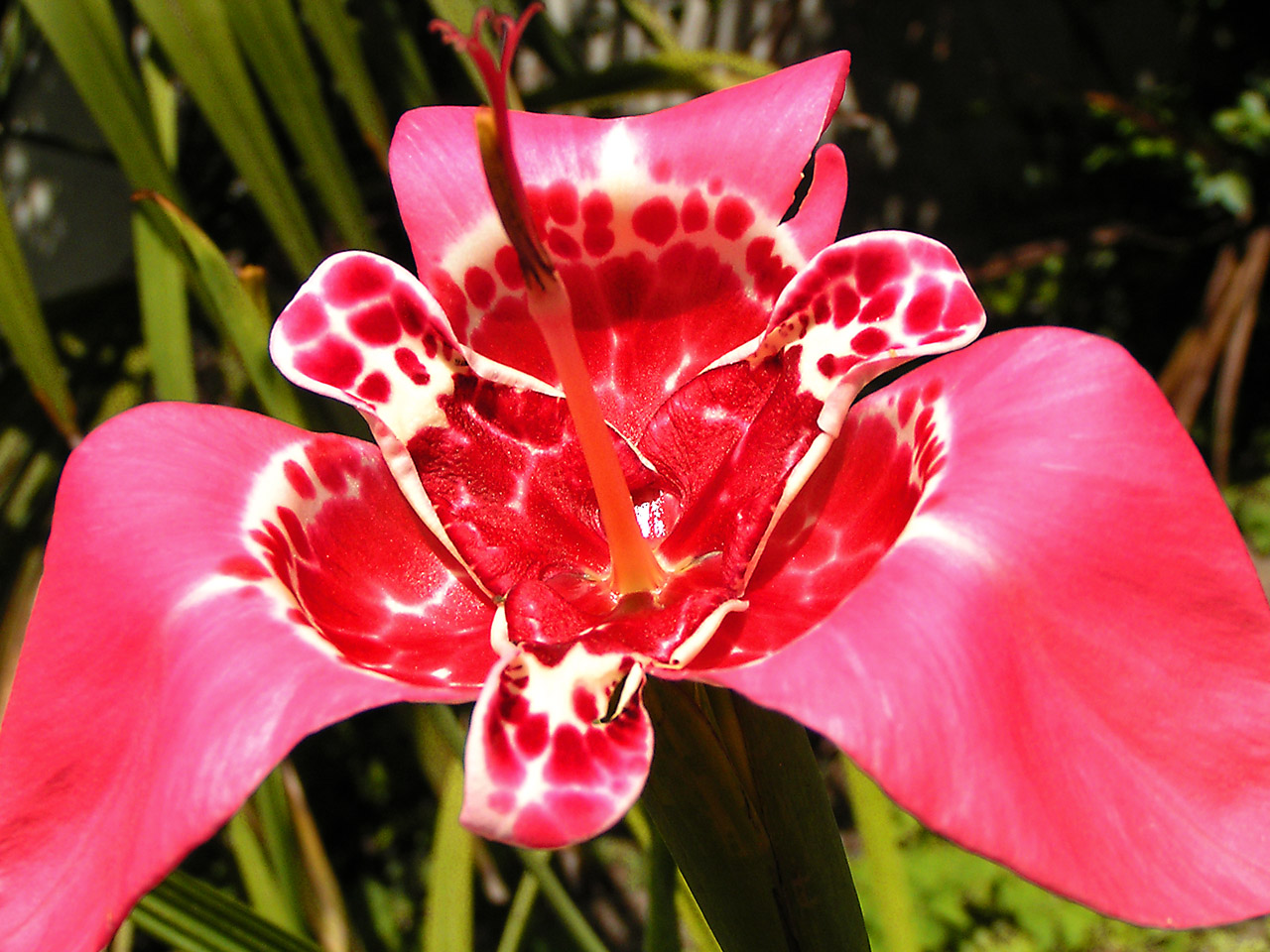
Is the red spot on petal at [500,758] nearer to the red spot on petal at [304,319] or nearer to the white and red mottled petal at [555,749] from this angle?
the white and red mottled petal at [555,749]

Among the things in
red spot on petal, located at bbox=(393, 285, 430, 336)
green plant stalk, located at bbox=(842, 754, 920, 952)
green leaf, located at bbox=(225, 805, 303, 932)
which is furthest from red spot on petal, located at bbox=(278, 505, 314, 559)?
green leaf, located at bbox=(225, 805, 303, 932)

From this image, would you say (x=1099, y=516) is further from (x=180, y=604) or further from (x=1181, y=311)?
(x=1181, y=311)

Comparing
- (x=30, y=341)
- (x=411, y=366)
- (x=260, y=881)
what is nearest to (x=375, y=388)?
(x=411, y=366)

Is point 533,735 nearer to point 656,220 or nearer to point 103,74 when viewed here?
point 656,220

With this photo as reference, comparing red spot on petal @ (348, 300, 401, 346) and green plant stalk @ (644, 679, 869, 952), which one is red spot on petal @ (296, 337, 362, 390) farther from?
green plant stalk @ (644, 679, 869, 952)

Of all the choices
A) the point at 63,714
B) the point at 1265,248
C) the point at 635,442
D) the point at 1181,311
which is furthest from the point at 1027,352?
the point at 1181,311

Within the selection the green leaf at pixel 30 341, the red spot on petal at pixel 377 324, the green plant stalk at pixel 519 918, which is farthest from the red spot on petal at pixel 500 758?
the green leaf at pixel 30 341
